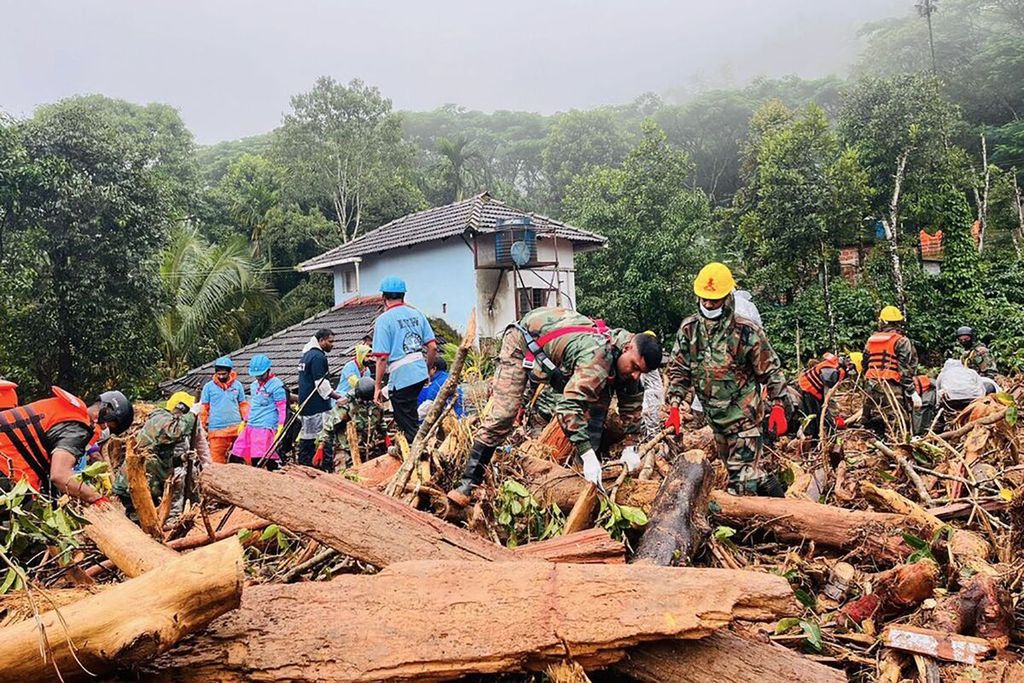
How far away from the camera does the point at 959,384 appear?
28.4ft

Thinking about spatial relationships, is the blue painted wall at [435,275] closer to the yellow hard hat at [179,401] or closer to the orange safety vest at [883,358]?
the orange safety vest at [883,358]

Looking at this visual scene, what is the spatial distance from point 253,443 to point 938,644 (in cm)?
662

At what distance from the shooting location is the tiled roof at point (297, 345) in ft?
53.8

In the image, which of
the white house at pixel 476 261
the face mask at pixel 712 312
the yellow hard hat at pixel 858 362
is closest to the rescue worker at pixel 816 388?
the yellow hard hat at pixel 858 362

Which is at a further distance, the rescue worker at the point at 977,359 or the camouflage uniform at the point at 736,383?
the rescue worker at the point at 977,359

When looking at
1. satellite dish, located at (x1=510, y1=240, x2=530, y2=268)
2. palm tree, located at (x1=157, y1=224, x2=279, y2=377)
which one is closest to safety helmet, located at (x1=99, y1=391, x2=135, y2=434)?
satellite dish, located at (x1=510, y1=240, x2=530, y2=268)

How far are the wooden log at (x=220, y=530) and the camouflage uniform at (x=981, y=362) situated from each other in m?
10.2

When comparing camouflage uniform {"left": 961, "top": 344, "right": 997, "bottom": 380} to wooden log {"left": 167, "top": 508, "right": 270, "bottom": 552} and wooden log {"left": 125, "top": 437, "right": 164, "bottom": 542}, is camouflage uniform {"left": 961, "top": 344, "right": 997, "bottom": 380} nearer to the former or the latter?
wooden log {"left": 167, "top": 508, "right": 270, "bottom": 552}

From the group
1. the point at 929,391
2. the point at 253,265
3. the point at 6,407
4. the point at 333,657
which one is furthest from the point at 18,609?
the point at 253,265

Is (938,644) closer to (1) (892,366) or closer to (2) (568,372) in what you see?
(2) (568,372)

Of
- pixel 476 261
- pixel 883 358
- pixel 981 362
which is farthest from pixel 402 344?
pixel 476 261

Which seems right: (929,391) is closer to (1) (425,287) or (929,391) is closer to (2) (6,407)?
(2) (6,407)

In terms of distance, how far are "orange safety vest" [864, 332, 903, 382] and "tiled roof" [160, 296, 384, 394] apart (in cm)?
1022

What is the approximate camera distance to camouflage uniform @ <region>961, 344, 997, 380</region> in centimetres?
1026
